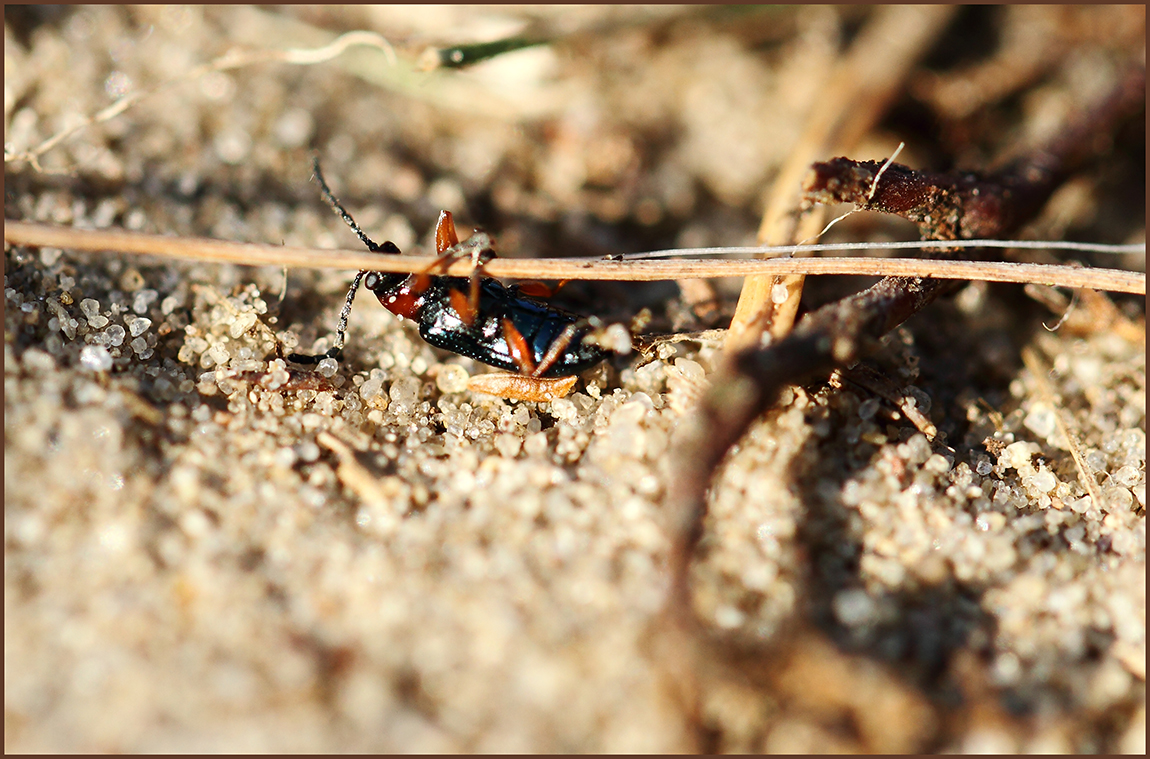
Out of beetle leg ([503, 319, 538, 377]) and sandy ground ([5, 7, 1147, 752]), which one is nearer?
sandy ground ([5, 7, 1147, 752])

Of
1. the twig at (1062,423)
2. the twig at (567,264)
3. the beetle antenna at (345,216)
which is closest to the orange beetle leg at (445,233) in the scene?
the beetle antenna at (345,216)

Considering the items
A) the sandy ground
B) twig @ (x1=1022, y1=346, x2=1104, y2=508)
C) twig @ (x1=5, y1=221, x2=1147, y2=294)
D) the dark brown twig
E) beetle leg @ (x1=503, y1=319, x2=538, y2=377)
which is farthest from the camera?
beetle leg @ (x1=503, y1=319, x2=538, y2=377)

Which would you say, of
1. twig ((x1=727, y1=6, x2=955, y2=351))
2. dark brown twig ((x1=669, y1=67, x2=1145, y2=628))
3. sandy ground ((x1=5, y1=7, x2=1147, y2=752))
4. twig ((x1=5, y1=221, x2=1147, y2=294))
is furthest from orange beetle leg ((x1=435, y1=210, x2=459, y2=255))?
dark brown twig ((x1=669, y1=67, x2=1145, y2=628))

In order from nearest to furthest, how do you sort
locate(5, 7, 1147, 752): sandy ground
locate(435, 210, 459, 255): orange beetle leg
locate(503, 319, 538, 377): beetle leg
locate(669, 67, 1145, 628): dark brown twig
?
locate(5, 7, 1147, 752): sandy ground < locate(669, 67, 1145, 628): dark brown twig < locate(503, 319, 538, 377): beetle leg < locate(435, 210, 459, 255): orange beetle leg

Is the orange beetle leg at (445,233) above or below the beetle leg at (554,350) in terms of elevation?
above

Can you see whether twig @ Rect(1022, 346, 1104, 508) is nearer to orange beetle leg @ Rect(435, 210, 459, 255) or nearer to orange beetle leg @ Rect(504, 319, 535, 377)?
orange beetle leg @ Rect(504, 319, 535, 377)

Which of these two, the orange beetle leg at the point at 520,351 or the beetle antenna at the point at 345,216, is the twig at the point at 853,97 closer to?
the orange beetle leg at the point at 520,351

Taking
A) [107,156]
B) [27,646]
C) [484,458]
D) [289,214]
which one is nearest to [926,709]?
[484,458]
